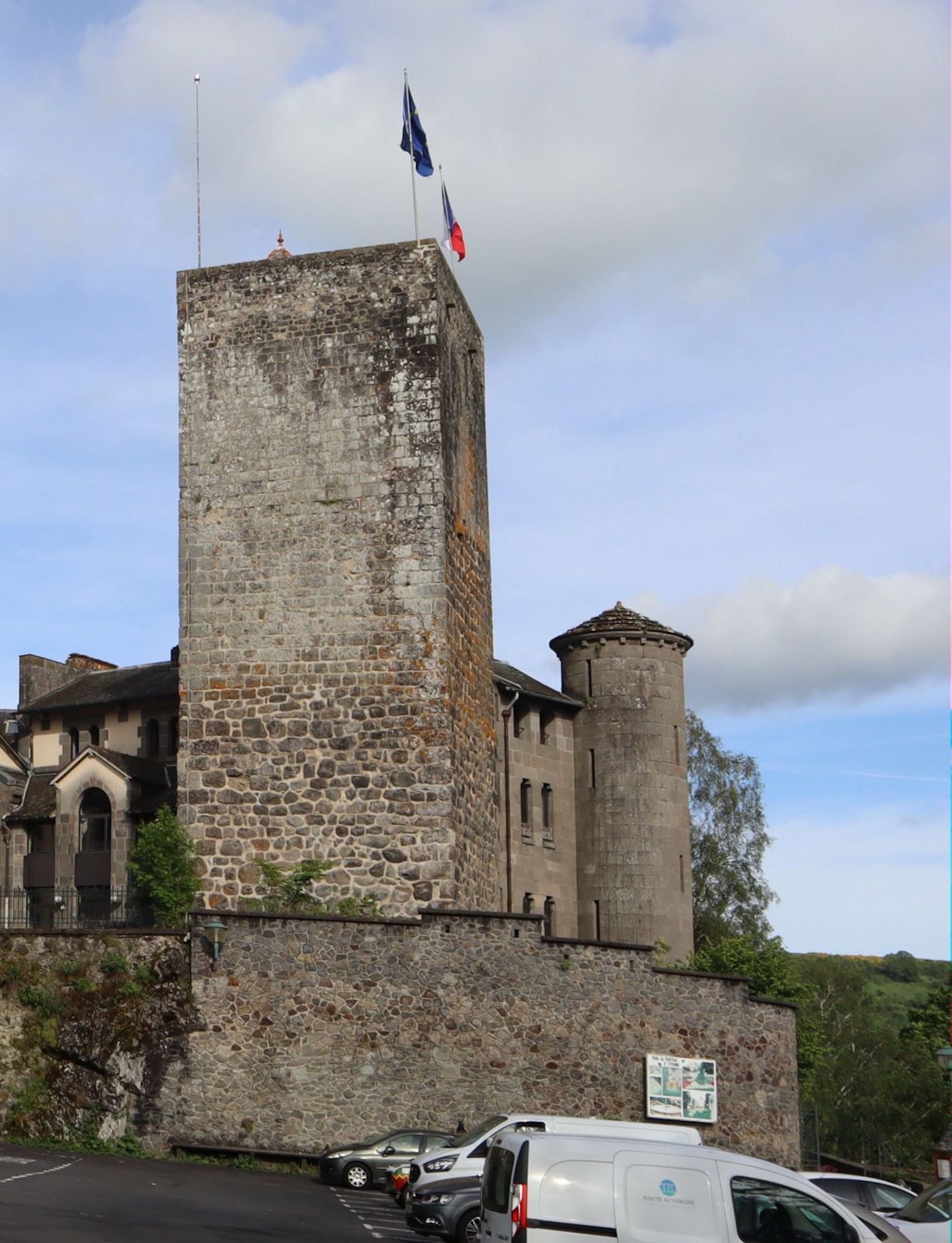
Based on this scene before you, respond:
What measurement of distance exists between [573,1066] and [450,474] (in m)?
10.9

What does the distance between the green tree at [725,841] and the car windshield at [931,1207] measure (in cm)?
3128

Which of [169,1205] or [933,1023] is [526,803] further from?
[933,1023]

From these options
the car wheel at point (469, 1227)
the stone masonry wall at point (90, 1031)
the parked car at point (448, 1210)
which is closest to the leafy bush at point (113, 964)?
the stone masonry wall at point (90, 1031)

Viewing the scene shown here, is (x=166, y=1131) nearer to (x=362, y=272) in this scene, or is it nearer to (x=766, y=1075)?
(x=766, y=1075)

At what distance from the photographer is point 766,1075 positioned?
28.3 m

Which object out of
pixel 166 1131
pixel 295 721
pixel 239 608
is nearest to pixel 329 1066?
pixel 166 1131

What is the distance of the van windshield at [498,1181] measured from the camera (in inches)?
557

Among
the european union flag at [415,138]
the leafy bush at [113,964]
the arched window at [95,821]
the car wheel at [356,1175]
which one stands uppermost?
the european union flag at [415,138]

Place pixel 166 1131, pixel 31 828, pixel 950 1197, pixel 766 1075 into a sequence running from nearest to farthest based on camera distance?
pixel 950 1197 → pixel 166 1131 → pixel 766 1075 → pixel 31 828

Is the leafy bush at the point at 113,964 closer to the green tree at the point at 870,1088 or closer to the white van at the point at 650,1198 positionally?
the white van at the point at 650,1198

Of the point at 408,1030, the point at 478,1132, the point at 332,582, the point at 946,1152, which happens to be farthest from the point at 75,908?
the point at 946,1152

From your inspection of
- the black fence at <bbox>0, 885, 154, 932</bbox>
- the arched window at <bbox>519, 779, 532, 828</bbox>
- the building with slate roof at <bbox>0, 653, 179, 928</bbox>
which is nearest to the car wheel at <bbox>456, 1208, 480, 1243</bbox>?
the black fence at <bbox>0, 885, 154, 932</bbox>

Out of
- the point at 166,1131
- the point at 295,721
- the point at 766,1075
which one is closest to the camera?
the point at 166,1131

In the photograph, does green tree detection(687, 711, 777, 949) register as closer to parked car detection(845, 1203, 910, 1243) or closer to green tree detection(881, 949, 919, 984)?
parked car detection(845, 1203, 910, 1243)
